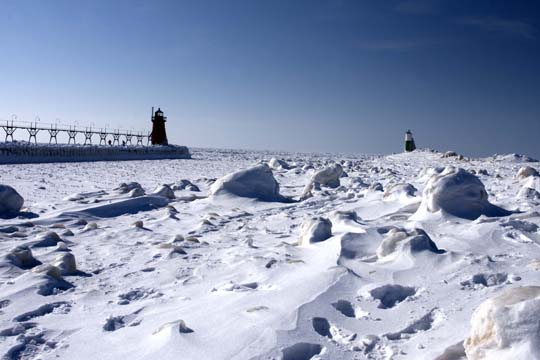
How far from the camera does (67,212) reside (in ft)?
20.6

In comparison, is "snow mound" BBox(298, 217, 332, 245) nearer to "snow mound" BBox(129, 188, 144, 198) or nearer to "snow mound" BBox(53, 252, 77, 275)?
"snow mound" BBox(53, 252, 77, 275)

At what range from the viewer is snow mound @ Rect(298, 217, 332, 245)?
410cm

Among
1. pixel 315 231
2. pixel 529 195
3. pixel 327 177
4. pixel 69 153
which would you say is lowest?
pixel 69 153

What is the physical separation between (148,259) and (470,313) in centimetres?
257

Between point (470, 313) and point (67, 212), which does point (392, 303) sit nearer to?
point (470, 313)

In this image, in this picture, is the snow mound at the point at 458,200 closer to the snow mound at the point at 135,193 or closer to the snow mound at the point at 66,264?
the snow mound at the point at 66,264

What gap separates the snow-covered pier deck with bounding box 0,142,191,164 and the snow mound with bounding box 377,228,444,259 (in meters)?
19.3

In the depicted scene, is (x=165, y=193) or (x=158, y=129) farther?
(x=158, y=129)

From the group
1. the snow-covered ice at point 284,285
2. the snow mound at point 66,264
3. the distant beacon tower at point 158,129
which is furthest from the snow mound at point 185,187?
the distant beacon tower at point 158,129

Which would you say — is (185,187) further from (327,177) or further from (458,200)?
(458,200)

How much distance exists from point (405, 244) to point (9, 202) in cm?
506

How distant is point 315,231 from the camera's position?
4141 mm

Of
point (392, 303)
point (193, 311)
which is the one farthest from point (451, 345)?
point (193, 311)

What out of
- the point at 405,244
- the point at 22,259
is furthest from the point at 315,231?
the point at 22,259
